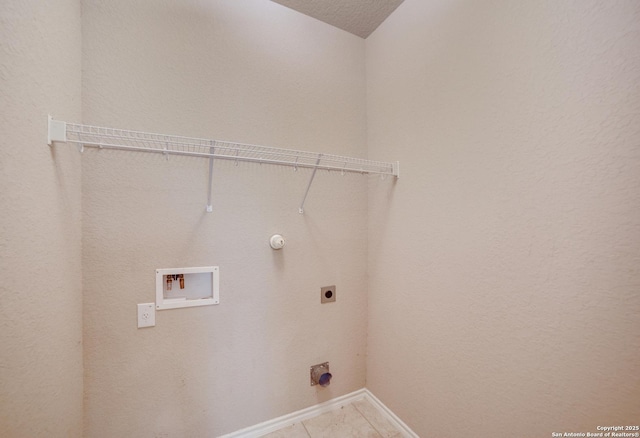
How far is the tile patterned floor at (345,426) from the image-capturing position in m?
1.53

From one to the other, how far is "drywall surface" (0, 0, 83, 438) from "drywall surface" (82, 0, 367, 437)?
0.36ft

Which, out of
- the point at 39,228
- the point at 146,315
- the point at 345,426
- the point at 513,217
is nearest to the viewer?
the point at 39,228

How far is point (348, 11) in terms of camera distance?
5.33 ft

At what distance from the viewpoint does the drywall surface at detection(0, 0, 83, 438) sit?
72 cm

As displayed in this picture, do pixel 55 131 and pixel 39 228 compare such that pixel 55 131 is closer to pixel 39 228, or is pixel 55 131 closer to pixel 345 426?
pixel 39 228

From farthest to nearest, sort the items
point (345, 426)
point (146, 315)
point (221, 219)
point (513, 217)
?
point (345, 426), point (221, 219), point (146, 315), point (513, 217)

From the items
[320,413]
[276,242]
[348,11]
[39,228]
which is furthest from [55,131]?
[320,413]

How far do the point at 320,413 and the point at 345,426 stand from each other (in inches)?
7.6

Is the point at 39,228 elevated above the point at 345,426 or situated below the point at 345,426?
above

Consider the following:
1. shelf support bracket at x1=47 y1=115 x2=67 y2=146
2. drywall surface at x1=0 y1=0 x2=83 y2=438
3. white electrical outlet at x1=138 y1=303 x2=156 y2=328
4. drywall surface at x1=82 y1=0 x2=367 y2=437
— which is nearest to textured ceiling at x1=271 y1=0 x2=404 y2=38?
drywall surface at x1=82 y1=0 x2=367 y2=437

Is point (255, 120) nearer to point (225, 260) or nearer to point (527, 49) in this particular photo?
point (225, 260)

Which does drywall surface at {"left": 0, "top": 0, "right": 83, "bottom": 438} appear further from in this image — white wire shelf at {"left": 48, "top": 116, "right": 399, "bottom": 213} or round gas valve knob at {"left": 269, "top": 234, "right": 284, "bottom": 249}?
round gas valve knob at {"left": 269, "top": 234, "right": 284, "bottom": 249}

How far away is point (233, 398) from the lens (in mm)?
1461

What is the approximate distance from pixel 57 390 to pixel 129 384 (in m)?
0.36
